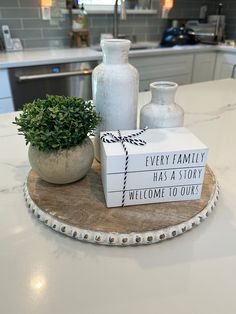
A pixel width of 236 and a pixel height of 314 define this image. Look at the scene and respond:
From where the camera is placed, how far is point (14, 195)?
669 mm

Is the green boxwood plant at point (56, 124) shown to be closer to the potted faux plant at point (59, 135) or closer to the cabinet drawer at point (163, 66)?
the potted faux plant at point (59, 135)

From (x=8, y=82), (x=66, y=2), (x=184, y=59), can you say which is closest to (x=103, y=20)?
(x=66, y=2)

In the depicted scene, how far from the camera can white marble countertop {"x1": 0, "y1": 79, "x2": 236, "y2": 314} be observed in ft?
1.40

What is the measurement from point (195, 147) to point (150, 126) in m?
0.14

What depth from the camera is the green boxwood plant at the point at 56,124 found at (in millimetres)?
568

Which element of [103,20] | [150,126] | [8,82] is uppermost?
[103,20]

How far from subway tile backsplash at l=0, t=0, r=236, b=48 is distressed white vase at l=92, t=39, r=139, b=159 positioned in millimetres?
2170

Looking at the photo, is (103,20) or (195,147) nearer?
(195,147)

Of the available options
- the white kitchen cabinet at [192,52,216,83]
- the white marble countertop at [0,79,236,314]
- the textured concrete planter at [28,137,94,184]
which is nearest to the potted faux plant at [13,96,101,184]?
the textured concrete planter at [28,137,94,184]

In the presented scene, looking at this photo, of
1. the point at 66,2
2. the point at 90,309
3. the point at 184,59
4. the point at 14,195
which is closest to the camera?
the point at 90,309

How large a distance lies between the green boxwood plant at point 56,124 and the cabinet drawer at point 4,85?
5.04ft

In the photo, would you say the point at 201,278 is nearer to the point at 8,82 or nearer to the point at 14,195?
the point at 14,195

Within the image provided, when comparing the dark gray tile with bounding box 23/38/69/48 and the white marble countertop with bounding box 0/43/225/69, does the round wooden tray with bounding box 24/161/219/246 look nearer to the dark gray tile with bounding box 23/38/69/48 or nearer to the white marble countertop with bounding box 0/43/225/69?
the white marble countertop with bounding box 0/43/225/69

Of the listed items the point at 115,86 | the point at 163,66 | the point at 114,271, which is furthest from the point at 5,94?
the point at 114,271
